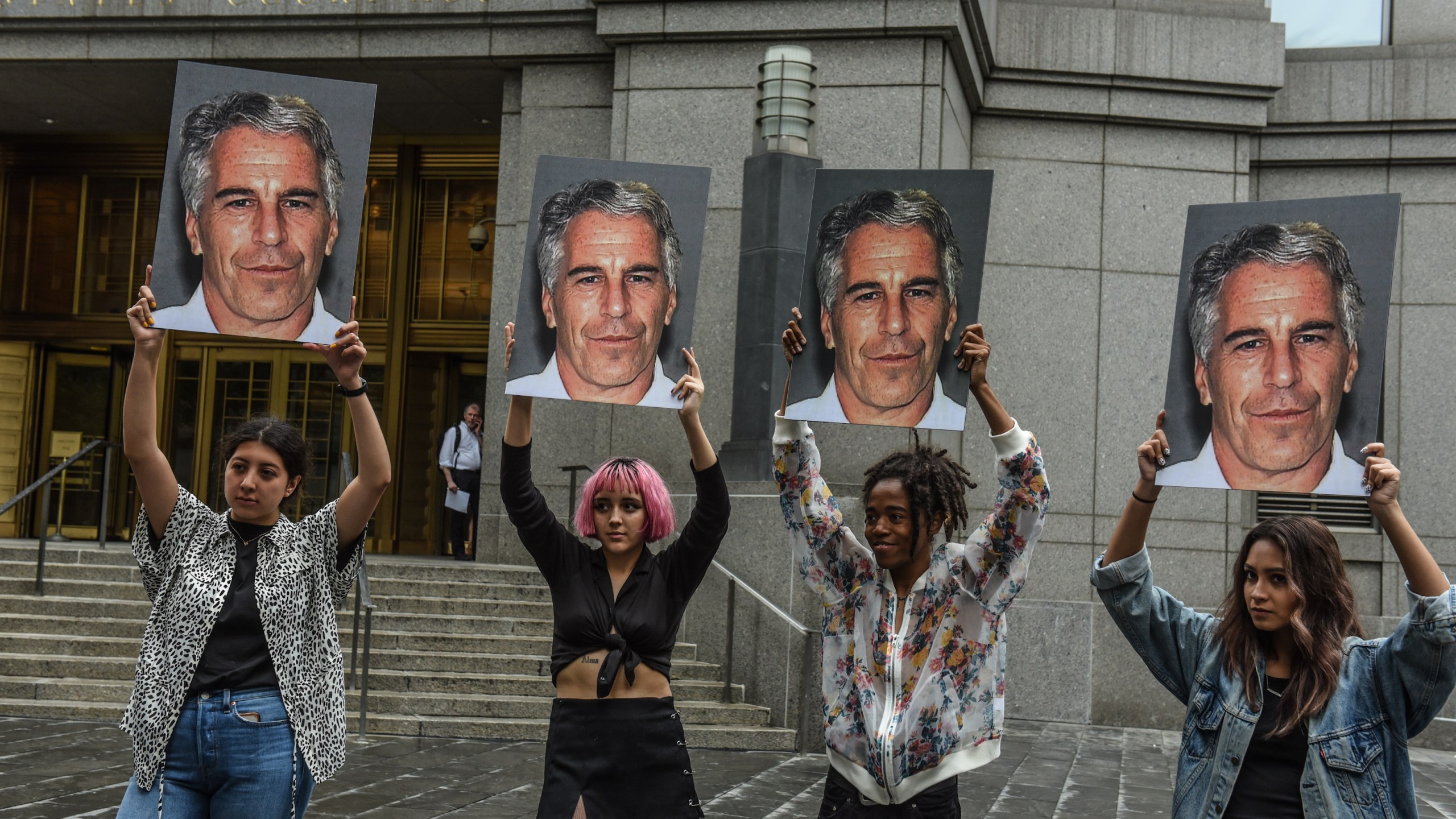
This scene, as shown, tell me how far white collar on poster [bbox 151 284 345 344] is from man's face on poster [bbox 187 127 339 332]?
34 mm

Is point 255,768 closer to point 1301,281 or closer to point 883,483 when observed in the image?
point 883,483

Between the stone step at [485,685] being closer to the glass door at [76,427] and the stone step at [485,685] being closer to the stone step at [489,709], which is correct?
the stone step at [489,709]

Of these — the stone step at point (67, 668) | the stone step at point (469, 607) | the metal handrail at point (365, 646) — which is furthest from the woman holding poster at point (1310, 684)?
the stone step at point (67, 668)

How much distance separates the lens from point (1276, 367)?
4367mm

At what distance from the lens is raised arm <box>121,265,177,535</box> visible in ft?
12.2

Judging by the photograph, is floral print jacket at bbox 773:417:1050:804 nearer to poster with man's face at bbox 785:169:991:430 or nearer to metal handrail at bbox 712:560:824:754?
poster with man's face at bbox 785:169:991:430

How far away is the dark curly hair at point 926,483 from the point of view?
12.4ft

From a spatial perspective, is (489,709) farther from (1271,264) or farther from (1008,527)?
(1271,264)

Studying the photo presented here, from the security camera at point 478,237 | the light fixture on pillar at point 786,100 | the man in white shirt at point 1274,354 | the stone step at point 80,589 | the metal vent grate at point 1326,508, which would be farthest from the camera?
the security camera at point 478,237

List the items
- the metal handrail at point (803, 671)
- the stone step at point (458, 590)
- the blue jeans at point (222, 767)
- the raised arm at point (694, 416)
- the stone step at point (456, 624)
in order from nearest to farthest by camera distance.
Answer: the blue jeans at point (222, 767) → the raised arm at point (694, 416) → the metal handrail at point (803, 671) → the stone step at point (456, 624) → the stone step at point (458, 590)

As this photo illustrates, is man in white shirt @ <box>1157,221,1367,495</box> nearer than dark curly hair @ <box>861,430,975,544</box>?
No

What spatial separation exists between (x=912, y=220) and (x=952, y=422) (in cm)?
71

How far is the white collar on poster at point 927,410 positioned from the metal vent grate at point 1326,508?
1020 cm

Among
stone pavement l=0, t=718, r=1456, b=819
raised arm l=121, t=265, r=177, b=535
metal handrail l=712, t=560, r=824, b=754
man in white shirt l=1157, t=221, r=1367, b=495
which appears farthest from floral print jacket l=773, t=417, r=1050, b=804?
metal handrail l=712, t=560, r=824, b=754
